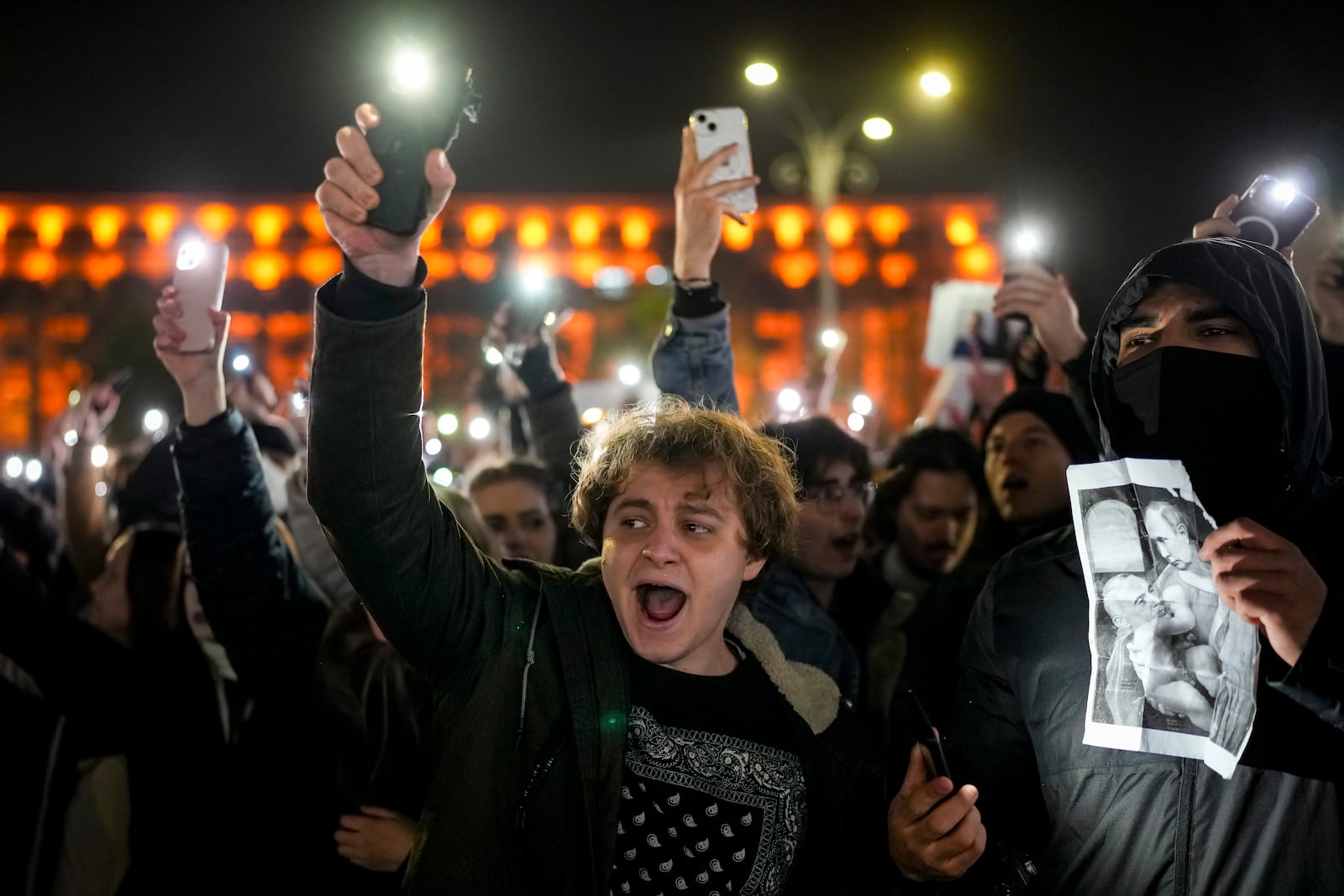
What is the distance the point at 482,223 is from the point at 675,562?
163ft

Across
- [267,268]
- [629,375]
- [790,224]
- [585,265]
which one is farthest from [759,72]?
[267,268]

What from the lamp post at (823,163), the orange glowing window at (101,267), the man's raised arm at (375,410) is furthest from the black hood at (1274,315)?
the orange glowing window at (101,267)

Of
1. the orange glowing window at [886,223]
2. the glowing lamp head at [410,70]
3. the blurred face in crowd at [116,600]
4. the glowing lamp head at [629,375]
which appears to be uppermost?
the orange glowing window at [886,223]

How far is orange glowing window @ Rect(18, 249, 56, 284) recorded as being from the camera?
48.4 m

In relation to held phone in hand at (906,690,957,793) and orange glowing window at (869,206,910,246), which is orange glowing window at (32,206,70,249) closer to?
orange glowing window at (869,206,910,246)

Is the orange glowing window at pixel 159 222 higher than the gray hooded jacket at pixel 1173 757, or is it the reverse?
the orange glowing window at pixel 159 222

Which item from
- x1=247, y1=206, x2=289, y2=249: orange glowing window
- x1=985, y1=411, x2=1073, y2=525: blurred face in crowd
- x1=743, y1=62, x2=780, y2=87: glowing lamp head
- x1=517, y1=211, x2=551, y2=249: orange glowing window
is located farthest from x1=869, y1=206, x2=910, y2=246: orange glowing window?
x1=985, y1=411, x2=1073, y2=525: blurred face in crowd

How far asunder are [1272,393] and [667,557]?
1230 mm

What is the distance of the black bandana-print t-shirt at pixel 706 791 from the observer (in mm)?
2223

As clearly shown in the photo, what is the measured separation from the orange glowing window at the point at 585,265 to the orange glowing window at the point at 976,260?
1777 cm

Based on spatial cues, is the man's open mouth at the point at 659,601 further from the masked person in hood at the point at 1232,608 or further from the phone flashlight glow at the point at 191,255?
the phone flashlight glow at the point at 191,255

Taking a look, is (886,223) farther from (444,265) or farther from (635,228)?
(444,265)

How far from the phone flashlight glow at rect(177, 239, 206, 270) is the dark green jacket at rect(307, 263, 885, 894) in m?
1.46

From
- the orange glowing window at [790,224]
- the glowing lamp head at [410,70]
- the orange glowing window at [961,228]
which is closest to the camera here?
the glowing lamp head at [410,70]
